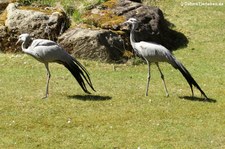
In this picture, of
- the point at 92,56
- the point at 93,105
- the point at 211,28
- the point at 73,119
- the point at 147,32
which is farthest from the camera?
the point at 211,28

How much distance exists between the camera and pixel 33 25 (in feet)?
53.7

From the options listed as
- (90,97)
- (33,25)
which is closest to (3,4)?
(33,25)

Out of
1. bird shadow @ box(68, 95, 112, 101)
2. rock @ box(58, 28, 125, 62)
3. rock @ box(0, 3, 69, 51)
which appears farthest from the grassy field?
rock @ box(0, 3, 69, 51)

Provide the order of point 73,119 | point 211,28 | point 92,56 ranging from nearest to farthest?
point 73,119
point 92,56
point 211,28

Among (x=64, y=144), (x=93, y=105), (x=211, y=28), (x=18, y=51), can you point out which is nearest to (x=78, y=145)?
(x=64, y=144)

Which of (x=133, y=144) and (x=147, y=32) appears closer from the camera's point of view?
(x=133, y=144)

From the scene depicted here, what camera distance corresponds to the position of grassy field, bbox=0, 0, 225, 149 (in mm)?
9320

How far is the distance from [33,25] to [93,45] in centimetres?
236

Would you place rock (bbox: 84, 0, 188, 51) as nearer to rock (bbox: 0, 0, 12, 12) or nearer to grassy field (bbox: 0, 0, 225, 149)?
grassy field (bbox: 0, 0, 225, 149)

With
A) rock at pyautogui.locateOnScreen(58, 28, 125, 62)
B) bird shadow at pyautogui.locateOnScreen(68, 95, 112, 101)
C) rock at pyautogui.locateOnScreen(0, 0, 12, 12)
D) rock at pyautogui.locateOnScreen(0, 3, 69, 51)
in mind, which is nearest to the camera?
bird shadow at pyautogui.locateOnScreen(68, 95, 112, 101)

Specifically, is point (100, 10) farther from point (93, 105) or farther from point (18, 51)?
point (93, 105)

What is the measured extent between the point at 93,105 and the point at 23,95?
1.92 m

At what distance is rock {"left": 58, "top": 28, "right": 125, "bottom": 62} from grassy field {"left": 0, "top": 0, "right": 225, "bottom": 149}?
0.39 m

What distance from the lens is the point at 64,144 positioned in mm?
9094
